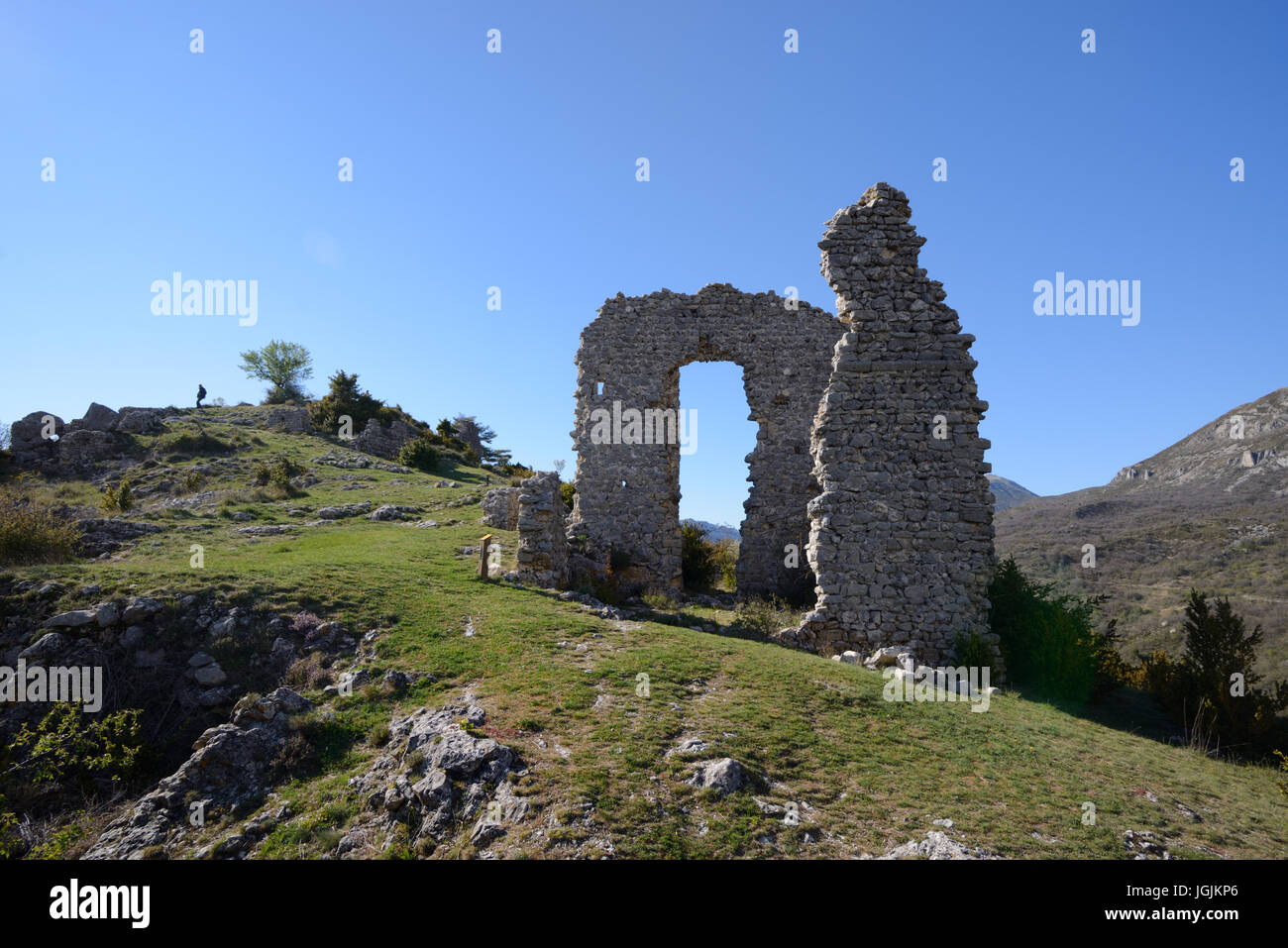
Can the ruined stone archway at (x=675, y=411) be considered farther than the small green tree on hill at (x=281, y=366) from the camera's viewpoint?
No

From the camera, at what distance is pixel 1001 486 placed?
116m

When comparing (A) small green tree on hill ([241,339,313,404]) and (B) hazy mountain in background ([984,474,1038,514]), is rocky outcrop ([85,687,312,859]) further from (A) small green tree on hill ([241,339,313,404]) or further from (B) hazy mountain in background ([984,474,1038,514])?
(B) hazy mountain in background ([984,474,1038,514])

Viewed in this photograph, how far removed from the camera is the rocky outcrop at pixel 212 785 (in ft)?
17.2

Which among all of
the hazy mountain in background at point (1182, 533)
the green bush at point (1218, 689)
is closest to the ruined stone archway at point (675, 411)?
the green bush at point (1218, 689)

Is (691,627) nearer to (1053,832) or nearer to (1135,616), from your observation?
(1053,832)

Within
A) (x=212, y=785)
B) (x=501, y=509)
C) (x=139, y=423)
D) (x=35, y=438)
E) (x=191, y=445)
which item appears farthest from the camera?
(x=139, y=423)

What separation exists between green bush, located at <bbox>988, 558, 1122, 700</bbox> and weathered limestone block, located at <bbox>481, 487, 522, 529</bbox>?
1214 cm

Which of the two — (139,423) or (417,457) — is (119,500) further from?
(139,423)

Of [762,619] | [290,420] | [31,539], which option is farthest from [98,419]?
[762,619]

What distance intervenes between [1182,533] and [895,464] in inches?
1263

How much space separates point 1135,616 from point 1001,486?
106211mm

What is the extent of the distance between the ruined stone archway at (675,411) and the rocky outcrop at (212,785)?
9.28 m

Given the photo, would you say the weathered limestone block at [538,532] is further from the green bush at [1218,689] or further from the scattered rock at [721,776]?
the green bush at [1218,689]

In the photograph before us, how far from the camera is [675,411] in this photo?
52.2 feet
